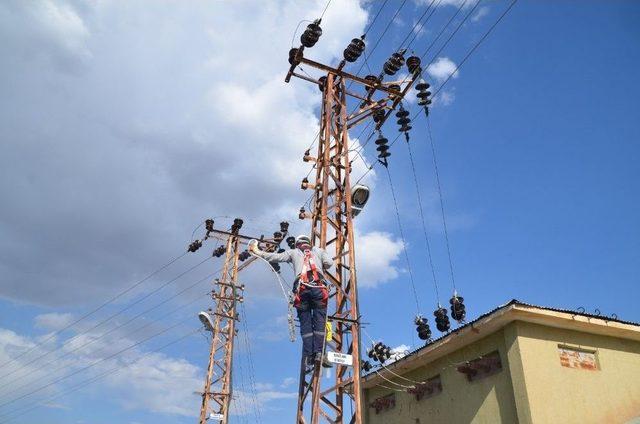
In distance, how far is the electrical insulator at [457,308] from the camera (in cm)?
1223

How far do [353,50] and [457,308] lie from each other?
6.70 m

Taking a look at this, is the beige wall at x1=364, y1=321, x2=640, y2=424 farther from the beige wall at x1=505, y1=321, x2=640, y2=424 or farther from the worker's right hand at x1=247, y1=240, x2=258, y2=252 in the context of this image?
the worker's right hand at x1=247, y1=240, x2=258, y2=252

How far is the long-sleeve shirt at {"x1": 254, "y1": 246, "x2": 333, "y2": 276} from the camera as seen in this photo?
26.9ft

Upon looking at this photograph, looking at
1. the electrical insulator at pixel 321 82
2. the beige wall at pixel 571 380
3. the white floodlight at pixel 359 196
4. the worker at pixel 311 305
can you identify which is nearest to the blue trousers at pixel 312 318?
the worker at pixel 311 305

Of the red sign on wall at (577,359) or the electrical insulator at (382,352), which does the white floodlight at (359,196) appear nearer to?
the electrical insulator at (382,352)

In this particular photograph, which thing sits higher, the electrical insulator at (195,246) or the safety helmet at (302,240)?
the electrical insulator at (195,246)

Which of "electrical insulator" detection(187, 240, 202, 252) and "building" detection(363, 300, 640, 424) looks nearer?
"building" detection(363, 300, 640, 424)

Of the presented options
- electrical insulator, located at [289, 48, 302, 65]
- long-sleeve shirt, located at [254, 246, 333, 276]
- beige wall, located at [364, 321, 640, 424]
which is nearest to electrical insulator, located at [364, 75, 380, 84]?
electrical insulator, located at [289, 48, 302, 65]

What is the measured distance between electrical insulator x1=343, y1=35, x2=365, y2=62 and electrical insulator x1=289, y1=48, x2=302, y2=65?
3.40 feet

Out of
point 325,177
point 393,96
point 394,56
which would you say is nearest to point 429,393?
point 325,177

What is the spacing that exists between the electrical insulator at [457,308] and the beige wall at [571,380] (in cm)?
194

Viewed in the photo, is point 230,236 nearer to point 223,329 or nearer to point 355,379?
point 223,329

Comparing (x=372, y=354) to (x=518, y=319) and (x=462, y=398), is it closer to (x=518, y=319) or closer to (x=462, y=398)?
(x=462, y=398)

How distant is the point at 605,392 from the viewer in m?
10.6
